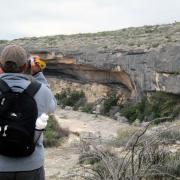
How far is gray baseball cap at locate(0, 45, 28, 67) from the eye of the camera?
3.46 m

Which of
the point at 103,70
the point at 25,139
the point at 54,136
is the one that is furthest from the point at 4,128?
the point at 103,70

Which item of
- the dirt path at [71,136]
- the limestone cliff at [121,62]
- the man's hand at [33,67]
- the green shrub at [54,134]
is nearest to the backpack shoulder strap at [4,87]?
the man's hand at [33,67]

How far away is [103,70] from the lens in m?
25.3

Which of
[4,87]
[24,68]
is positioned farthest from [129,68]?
[4,87]

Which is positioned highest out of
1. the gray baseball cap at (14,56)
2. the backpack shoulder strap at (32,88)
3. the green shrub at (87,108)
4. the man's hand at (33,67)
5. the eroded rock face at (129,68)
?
the gray baseball cap at (14,56)

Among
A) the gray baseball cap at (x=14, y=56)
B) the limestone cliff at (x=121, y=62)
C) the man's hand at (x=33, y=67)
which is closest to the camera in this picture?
the gray baseball cap at (x=14, y=56)

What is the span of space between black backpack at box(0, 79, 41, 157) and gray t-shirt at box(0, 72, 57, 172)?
41 millimetres

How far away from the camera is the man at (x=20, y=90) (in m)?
3.37

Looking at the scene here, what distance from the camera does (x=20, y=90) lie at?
A: 3451mm

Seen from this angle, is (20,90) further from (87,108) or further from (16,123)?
(87,108)

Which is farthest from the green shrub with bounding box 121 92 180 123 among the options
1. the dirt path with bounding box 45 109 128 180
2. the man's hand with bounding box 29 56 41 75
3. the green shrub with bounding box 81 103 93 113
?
the man's hand with bounding box 29 56 41 75

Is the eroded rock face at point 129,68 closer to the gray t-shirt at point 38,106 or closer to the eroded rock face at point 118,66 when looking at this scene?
the eroded rock face at point 118,66

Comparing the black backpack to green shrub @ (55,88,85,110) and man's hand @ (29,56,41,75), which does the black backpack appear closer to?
man's hand @ (29,56,41,75)

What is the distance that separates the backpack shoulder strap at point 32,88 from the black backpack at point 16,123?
3 cm
